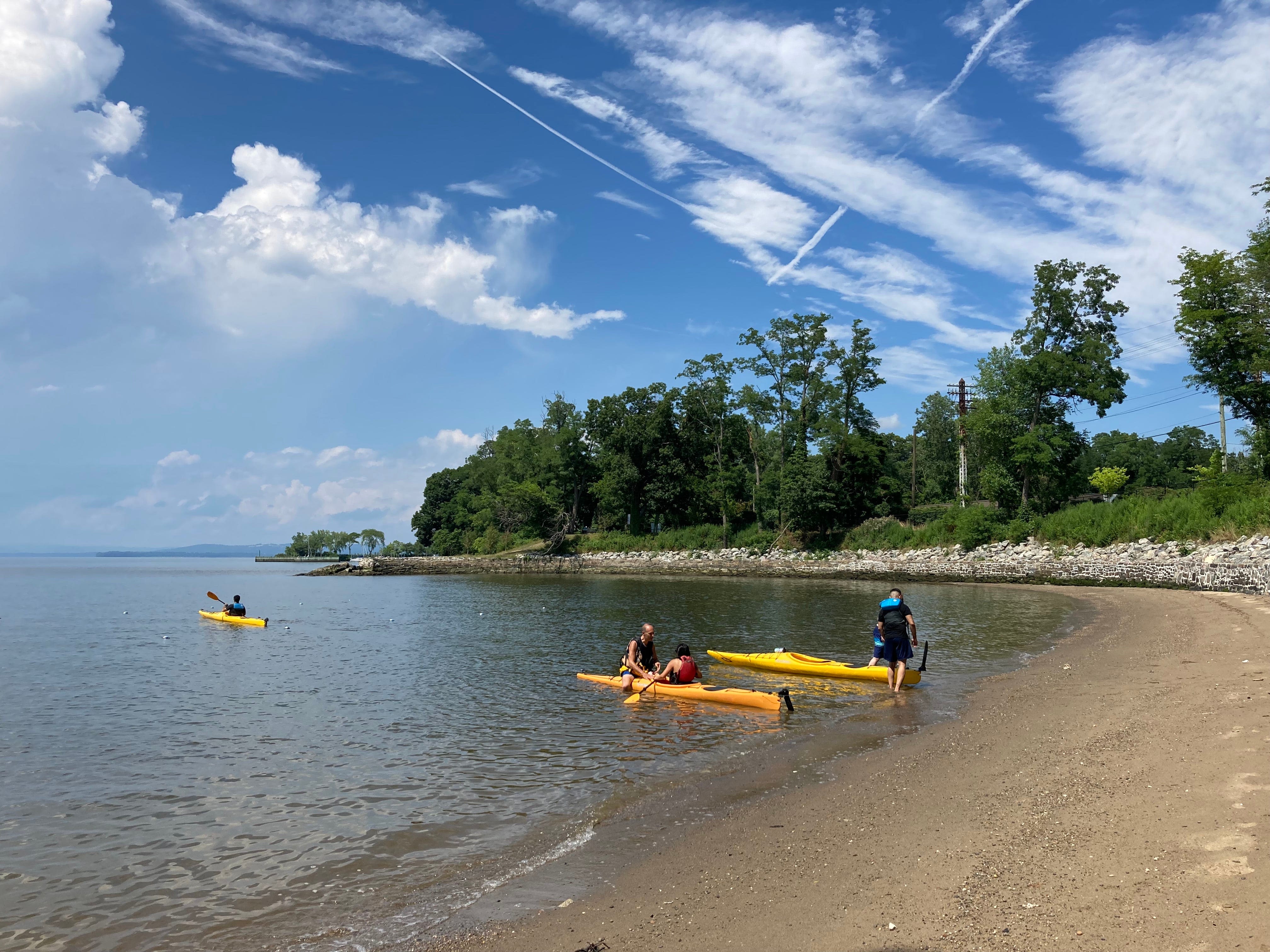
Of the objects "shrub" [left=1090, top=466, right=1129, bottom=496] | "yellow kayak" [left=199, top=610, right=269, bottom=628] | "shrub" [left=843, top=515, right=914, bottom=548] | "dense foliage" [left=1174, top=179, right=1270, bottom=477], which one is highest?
"dense foliage" [left=1174, top=179, right=1270, bottom=477]

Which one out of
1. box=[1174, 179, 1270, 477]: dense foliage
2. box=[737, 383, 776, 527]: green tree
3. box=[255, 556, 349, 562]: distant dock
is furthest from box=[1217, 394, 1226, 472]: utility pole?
box=[255, 556, 349, 562]: distant dock

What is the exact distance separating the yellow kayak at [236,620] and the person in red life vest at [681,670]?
73.7 feet

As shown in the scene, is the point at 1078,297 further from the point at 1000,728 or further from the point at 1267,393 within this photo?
the point at 1000,728

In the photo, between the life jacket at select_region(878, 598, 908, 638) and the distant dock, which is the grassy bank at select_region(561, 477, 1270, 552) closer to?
the life jacket at select_region(878, 598, 908, 638)

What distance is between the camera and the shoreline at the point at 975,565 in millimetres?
30234

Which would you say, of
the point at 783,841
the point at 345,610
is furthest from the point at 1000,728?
the point at 345,610

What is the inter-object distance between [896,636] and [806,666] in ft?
10.0

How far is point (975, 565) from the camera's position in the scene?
1874 inches

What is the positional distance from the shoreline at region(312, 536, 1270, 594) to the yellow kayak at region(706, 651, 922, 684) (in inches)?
731

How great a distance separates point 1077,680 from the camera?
45.7 ft

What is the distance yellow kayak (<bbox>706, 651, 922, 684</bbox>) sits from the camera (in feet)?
50.9

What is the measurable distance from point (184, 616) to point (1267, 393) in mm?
56455

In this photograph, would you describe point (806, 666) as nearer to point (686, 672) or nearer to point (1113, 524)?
point (686, 672)

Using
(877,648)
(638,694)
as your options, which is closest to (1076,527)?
(877,648)
